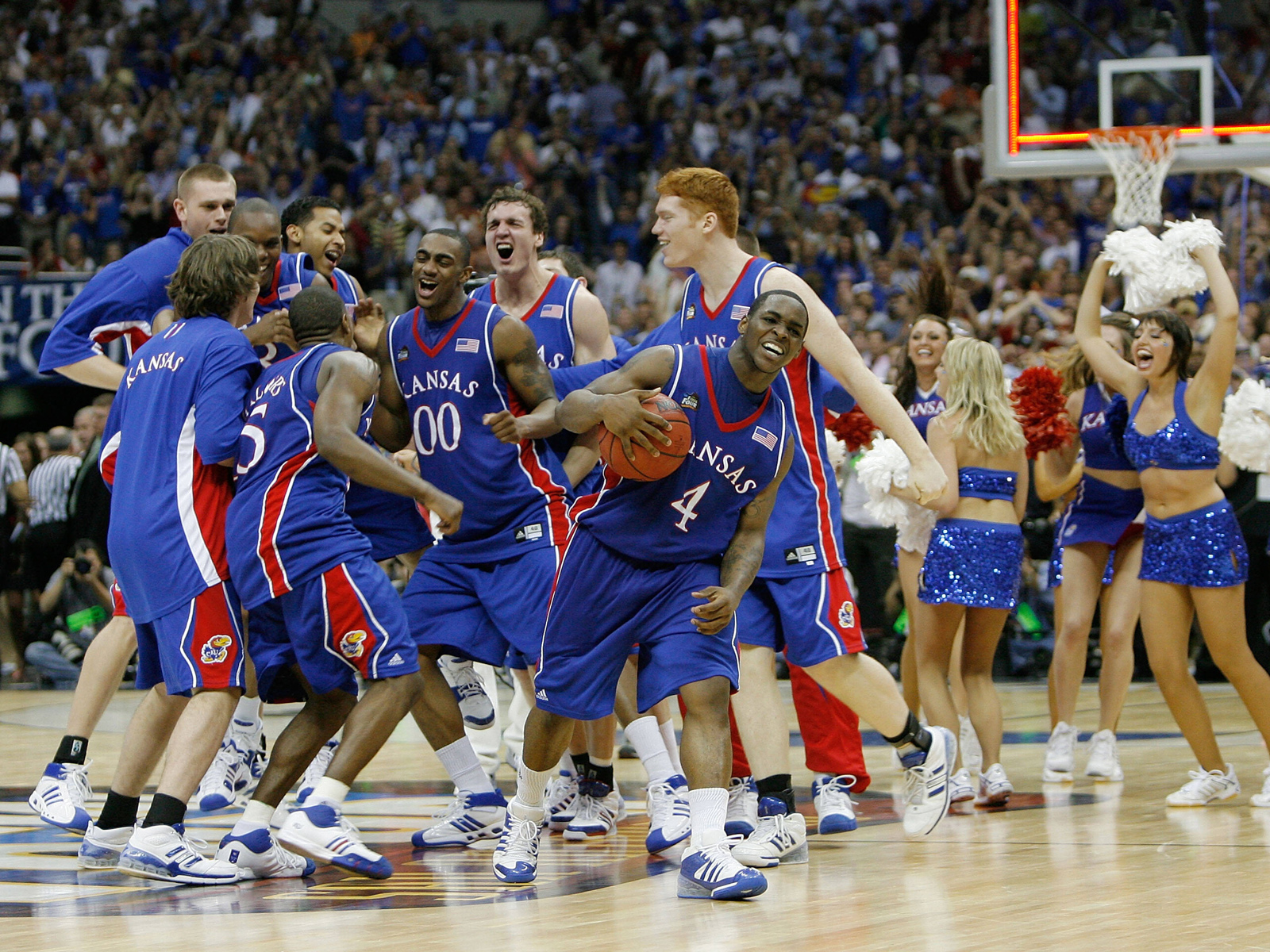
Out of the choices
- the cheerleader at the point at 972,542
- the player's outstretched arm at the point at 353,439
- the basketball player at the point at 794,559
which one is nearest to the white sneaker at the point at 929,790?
the basketball player at the point at 794,559

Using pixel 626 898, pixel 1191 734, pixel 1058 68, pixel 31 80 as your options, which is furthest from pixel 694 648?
Result: pixel 31 80

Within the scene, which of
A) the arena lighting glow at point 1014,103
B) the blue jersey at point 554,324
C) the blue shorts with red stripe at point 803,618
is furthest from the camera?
the arena lighting glow at point 1014,103

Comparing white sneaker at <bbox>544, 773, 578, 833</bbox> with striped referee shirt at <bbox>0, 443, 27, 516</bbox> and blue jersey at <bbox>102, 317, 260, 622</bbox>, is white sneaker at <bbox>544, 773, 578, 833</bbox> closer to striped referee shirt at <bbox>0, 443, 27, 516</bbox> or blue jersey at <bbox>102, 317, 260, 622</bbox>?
blue jersey at <bbox>102, 317, 260, 622</bbox>

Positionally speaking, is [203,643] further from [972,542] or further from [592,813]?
[972,542]

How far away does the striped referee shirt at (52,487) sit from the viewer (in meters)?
12.9

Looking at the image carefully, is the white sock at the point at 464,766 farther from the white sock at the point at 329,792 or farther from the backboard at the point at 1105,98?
the backboard at the point at 1105,98

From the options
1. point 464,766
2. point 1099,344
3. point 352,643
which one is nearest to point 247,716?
point 464,766

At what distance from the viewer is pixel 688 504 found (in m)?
5.01

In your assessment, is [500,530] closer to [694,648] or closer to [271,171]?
[694,648]

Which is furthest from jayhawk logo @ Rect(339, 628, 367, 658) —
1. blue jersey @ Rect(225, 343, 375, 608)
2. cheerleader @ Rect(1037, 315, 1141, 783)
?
cheerleader @ Rect(1037, 315, 1141, 783)

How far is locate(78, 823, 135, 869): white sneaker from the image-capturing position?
5.43 metres

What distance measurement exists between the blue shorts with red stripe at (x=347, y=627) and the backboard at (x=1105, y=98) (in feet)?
22.8

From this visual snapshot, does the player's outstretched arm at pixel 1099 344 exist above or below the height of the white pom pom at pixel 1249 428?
above

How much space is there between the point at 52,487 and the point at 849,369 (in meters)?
9.23
